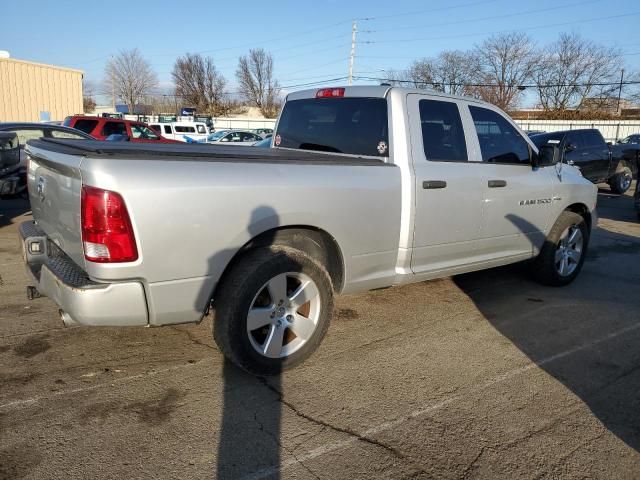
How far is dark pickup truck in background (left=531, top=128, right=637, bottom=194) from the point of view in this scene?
1298 centimetres

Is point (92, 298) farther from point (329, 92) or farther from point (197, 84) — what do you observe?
point (197, 84)

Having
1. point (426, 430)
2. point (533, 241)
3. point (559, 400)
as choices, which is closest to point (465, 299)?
point (533, 241)

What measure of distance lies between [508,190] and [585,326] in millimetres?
1402

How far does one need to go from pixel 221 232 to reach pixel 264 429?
1.14 m

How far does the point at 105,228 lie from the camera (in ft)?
8.66

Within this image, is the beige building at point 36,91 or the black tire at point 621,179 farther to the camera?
the beige building at point 36,91

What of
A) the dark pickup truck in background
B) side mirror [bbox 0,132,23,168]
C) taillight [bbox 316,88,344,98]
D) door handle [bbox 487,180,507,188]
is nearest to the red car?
side mirror [bbox 0,132,23,168]

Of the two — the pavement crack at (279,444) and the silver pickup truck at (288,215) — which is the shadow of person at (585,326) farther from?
the pavement crack at (279,444)

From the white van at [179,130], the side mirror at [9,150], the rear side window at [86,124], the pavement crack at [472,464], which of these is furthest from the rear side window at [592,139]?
the white van at [179,130]

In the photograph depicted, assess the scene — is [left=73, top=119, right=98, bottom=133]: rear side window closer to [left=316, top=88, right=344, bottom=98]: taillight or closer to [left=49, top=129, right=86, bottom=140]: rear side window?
[left=49, top=129, right=86, bottom=140]: rear side window

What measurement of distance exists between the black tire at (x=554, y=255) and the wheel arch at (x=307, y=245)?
2.83 meters

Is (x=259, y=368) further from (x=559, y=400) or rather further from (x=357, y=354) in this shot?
(x=559, y=400)

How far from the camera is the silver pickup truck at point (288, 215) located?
2723 millimetres

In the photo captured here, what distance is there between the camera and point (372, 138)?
4.07 metres
